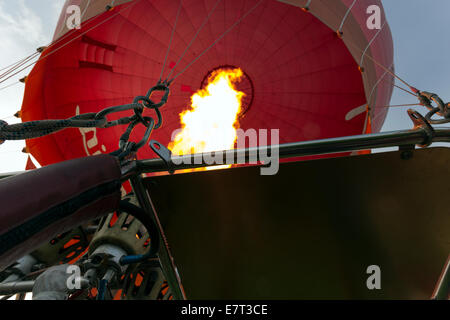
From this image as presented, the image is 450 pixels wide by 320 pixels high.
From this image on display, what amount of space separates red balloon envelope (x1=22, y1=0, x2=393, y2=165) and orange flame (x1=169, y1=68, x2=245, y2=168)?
250 millimetres

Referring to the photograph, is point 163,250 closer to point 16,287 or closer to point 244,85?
point 16,287

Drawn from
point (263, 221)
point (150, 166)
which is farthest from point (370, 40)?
point (150, 166)

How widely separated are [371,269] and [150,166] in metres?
1.22

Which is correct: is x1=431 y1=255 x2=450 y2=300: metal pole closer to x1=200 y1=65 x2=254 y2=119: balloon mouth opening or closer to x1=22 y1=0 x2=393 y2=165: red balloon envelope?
x1=22 y1=0 x2=393 y2=165: red balloon envelope

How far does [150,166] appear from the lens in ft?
3.50

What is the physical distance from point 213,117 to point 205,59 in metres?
1.31

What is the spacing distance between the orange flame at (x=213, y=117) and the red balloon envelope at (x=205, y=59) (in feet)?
0.82

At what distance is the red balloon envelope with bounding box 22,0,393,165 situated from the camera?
4.73 meters

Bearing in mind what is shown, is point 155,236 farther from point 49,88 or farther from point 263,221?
point 49,88

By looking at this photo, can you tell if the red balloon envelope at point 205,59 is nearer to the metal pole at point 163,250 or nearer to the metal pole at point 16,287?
the metal pole at point 16,287

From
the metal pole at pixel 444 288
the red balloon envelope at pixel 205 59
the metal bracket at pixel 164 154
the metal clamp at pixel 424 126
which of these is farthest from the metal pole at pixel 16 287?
the red balloon envelope at pixel 205 59

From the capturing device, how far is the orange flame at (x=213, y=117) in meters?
5.42

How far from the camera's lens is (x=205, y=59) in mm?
5223

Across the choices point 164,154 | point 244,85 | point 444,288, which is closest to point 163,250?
point 164,154
